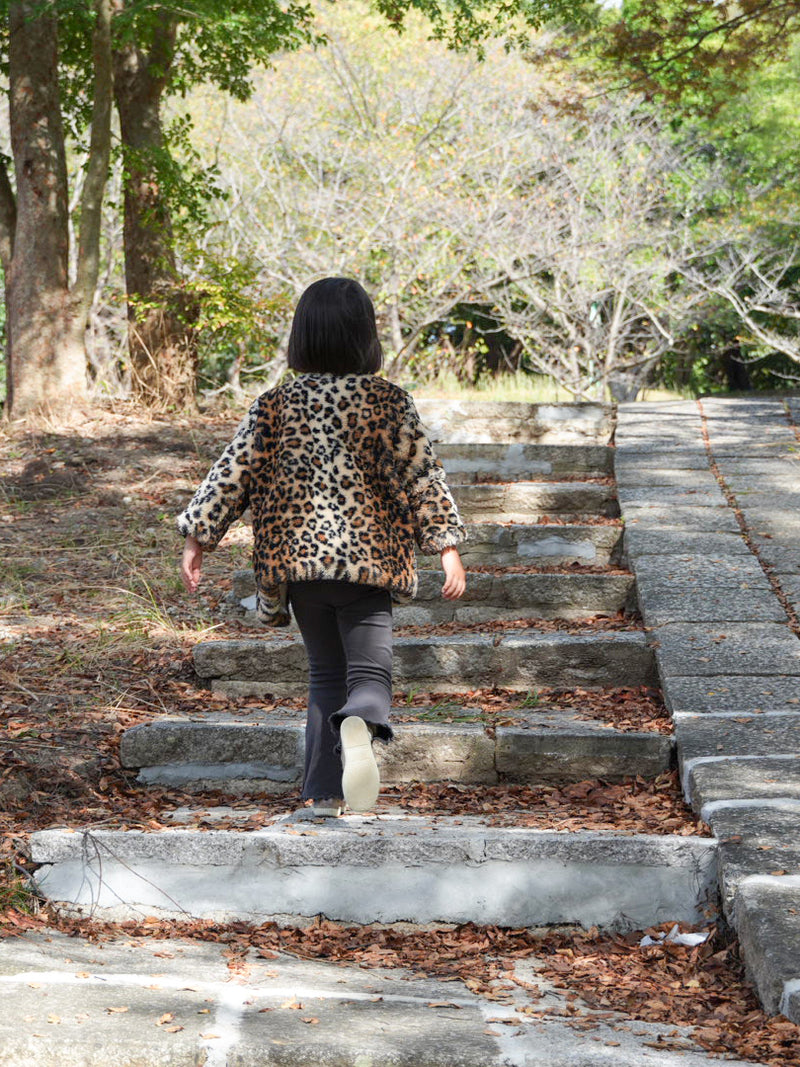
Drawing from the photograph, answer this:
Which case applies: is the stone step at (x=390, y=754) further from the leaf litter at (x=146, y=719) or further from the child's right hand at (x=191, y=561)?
the child's right hand at (x=191, y=561)

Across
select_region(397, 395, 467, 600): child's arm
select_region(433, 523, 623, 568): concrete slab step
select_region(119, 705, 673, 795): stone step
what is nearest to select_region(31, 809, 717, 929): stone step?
select_region(119, 705, 673, 795): stone step

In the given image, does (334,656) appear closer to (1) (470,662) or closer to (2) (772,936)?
(1) (470,662)

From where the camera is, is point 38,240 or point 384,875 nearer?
point 384,875

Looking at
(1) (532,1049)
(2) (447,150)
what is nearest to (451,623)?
(1) (532,1049)

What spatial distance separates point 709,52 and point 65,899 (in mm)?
7157

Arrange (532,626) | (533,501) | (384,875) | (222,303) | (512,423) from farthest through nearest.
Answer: (222,303) → (512,423) → (533,501) → (532,626) → (384,875)

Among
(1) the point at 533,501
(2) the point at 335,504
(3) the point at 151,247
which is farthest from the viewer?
(3) the point at 151,247

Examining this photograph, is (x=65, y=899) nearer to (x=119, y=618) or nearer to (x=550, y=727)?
(x=550, y=727)

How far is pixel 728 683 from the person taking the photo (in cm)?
351

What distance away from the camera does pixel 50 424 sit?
798cm

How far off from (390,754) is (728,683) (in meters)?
1.05

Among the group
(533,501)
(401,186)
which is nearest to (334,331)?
(533,501)

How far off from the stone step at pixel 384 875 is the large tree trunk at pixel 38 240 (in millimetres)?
5924

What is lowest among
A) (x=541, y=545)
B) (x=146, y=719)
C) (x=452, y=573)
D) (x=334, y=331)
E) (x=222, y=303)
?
(x=146, y=719)
